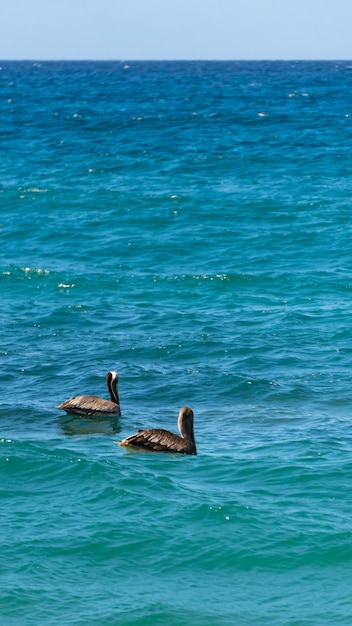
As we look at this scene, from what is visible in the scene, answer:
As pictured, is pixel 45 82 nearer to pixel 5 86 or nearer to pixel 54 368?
pixel 5 86

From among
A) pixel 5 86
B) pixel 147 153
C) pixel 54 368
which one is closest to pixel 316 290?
pixel 54 368

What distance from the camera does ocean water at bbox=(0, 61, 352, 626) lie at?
12.2 m

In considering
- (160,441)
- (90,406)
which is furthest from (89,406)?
(160,441)

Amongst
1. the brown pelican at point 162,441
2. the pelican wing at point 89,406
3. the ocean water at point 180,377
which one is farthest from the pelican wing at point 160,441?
the pelican wing at point 89,406

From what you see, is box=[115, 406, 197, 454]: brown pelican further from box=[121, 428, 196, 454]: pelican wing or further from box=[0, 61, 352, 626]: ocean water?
box=[0, 61, 352, 626]: ocean water

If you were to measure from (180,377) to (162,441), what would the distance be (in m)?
4.35

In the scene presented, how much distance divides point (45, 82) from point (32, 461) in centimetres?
9014

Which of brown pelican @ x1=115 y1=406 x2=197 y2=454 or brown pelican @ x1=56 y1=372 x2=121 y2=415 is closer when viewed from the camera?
→ brown pelican @ x1=115 y1=406 x2=197 y2=454

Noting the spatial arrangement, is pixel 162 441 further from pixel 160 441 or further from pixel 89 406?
pixel 89 406

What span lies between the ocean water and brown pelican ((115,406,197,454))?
0.57 feet

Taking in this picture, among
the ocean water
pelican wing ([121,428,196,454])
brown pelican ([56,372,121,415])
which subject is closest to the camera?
the ocean water

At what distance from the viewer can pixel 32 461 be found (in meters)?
15.3

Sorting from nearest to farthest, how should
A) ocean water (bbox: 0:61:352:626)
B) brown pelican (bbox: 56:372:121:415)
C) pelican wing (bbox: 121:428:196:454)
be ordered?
ocean water (bbox: 0:61:352:626) → pelican wing (bbox: 121:428:196:454) → brown pelican (bbox: 56:372:121:415)

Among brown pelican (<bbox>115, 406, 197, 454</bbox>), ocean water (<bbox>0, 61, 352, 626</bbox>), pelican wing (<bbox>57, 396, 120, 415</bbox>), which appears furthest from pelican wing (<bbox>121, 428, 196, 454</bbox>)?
pelican wing (<bbox>57, 396, 120, 415</bbox>)
